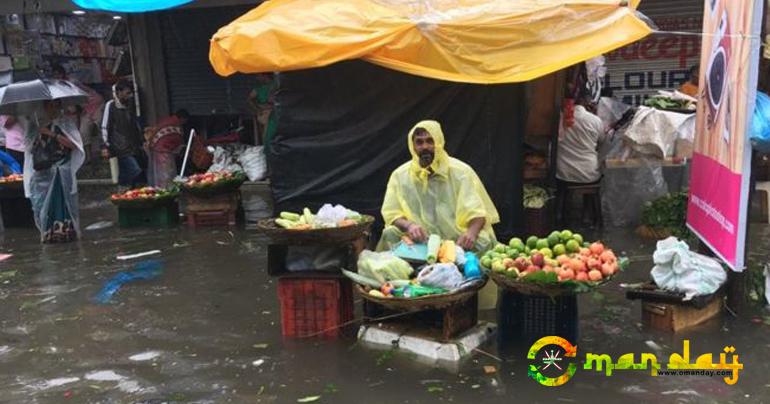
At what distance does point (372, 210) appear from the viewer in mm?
7219

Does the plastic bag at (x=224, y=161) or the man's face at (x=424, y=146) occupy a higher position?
the man's face at (x=424, y=146)

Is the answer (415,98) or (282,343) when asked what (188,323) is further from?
(415,98)

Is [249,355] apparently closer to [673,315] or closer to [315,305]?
[315,305]

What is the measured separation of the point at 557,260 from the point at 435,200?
3.92ft

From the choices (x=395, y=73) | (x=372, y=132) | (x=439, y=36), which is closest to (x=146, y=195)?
(x=372, y=132)

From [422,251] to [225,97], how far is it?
27.3ft

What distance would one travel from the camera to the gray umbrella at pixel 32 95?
24.9 ft

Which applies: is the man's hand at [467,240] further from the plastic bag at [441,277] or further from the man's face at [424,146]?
the man's face at [424,146]

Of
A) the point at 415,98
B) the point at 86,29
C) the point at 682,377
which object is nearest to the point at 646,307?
the point at 682,377

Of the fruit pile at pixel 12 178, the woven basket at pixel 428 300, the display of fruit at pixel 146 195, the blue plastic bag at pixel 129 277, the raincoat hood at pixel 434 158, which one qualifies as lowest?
the blue plastic bag at pixel 129 277

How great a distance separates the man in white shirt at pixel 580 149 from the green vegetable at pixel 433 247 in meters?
3.94

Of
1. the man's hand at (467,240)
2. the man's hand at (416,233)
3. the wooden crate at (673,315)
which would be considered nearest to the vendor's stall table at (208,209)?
the man's hand at (416,233)

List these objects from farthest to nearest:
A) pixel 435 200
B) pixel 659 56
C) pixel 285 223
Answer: pixel 659 56, pixel 435 200, pixel 285 223

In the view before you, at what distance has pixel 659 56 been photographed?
10367 millimetres
